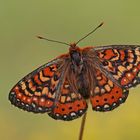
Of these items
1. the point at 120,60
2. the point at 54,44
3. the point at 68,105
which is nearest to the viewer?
the point at 68,105

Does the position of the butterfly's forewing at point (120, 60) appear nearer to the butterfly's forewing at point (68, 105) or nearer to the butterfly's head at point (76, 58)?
the butterfly's head at point (76, 58)

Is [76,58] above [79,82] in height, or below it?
above

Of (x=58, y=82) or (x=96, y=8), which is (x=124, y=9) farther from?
(x=58, y=82)

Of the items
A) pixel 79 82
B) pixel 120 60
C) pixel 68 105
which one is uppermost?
pixel 120 60

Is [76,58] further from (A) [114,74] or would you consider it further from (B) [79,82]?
(A) [114,74]

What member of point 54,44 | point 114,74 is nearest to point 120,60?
point 114,74

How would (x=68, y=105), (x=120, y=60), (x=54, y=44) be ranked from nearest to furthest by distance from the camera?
1. (x=68, y=105)
2. (x=120, y=60)
3. (x=54, y=44)

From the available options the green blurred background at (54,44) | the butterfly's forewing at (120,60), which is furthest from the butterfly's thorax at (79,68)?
the green blurred background at (54,44)

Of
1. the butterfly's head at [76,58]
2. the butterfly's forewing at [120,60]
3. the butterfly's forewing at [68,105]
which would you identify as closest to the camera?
the butterfly's forewing at [68,105]
